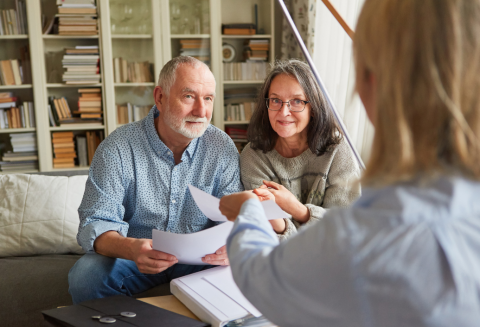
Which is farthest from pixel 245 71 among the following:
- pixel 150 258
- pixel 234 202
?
pixel 234 202

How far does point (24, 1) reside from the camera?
3266 millimetres

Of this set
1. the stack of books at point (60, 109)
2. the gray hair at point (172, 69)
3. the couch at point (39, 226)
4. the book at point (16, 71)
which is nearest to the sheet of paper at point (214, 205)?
the gray hair at point (172, 69)

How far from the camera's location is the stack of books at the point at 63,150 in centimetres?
346

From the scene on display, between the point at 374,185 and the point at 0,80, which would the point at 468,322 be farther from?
the point at 0,80

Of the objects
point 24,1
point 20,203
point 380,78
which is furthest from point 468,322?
point 24,1

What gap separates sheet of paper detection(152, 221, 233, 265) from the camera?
3.66 ft

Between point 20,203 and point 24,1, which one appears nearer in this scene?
point 20,203

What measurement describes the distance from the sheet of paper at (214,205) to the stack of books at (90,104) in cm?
262

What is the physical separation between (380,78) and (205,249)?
77 cm

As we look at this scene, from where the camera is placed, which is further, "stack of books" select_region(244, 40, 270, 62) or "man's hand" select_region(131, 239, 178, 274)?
"stack of books" select_region(244, 40, 270, 62)

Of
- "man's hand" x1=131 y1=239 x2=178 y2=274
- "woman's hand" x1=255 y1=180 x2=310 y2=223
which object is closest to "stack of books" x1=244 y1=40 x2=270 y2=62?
"woman's hand" x1=255 y1=180 x2=310 y2=223

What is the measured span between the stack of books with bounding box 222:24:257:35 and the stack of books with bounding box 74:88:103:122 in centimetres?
111

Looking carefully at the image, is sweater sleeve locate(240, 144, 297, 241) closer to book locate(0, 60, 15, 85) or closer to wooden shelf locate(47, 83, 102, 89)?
wooden shelf locate(47, 83, 102, 89)

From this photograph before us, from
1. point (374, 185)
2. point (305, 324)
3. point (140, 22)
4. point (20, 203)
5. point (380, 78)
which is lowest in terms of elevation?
point (20, 203)
